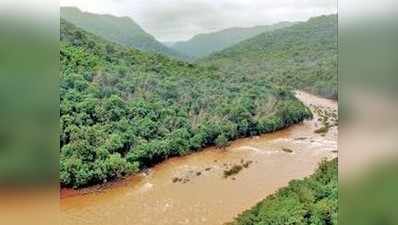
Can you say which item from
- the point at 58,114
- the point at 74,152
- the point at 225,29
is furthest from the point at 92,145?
the point at 58,114

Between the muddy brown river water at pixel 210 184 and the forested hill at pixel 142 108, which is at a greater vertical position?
the forested hill at pixel 142 108

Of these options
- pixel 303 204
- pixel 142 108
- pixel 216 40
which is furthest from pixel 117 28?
pixel 303 204

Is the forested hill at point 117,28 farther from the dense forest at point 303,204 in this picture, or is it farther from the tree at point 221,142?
the dense forest at point 303,204

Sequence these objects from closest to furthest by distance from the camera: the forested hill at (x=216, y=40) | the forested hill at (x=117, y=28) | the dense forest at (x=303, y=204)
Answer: the dense forest at (x=303, y=204), the forested hill at (x=216, y=40), the forested hill at (x=117, y=28)

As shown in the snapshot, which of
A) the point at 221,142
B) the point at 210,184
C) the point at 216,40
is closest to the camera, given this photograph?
the point at 210,184

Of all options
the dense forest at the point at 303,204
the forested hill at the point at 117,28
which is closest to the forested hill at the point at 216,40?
the forested hill at the point at 117,28

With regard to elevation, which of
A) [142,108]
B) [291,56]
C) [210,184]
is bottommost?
[210,184]

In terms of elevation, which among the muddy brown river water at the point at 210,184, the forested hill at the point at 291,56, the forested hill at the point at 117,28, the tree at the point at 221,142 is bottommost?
the muddy brown river water at the point at 210,184

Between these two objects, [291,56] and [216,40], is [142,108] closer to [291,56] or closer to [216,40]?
[216,40]
